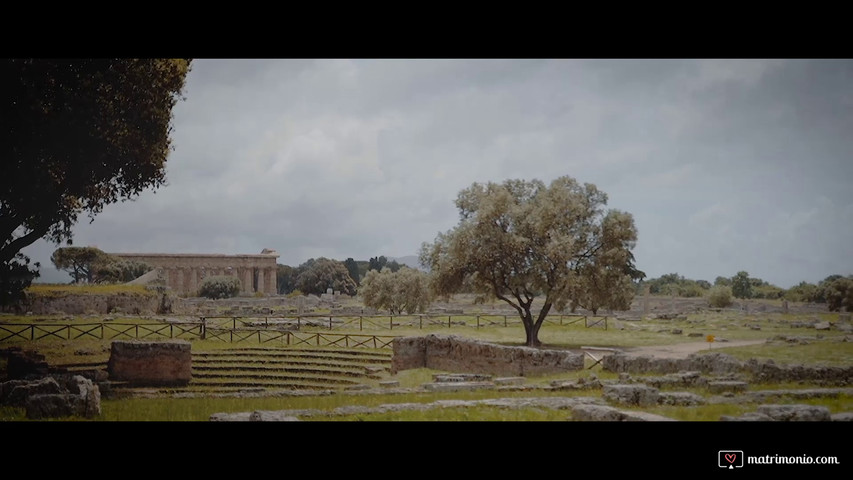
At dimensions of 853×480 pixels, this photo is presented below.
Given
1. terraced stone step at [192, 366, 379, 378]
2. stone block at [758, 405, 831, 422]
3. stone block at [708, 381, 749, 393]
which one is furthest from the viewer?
terraced stone step at [192, 366, 379, 378]

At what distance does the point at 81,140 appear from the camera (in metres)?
12.4

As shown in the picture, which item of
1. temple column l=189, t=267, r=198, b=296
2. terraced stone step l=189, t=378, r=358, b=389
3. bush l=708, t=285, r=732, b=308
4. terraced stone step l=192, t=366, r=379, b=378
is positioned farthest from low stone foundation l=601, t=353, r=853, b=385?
temple column l=189, t=267, r=198, b=296

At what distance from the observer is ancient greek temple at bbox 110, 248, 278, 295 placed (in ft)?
45.4

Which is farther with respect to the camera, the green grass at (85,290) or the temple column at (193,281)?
the temple column at (193,281)

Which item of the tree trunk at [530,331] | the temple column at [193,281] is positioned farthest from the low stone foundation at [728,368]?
the temple column at [193,281]

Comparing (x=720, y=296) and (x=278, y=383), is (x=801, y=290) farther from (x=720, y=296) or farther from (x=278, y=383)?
(x=278, y=383)

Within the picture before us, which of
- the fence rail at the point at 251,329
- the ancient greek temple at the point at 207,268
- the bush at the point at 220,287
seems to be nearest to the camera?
the fence rail at the point at 251,329

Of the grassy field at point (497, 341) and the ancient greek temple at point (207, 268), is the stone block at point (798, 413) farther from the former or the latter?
the ancient greek temple at point (207, 268)

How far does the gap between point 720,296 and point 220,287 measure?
40.7 feet

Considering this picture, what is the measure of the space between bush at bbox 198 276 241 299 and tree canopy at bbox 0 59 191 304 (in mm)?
3027

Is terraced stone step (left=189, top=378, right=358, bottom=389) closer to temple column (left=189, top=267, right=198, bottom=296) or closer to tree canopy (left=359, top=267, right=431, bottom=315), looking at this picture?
temple column (left=189, top=267, right=198, bottom=296)

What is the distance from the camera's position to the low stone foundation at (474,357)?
15539mm

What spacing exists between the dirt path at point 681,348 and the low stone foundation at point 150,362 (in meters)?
10.0
